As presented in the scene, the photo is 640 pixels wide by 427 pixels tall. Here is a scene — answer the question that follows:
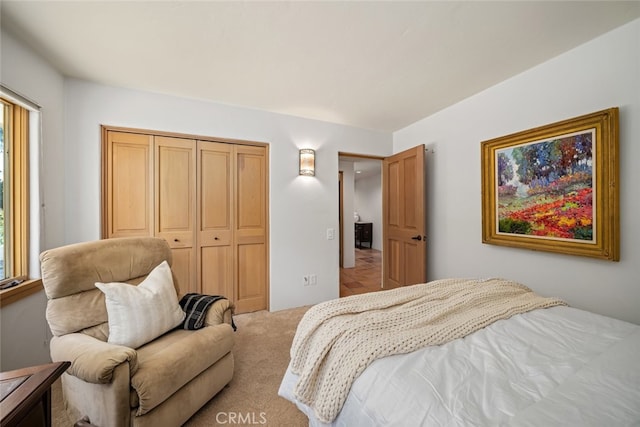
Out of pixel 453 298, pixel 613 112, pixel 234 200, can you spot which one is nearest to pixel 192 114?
pixel 234 200

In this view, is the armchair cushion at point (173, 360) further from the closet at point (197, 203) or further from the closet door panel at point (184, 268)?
the closet at point (197, 203)

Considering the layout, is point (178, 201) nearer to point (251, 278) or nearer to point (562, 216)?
point (251, 278)

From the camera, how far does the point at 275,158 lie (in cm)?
291

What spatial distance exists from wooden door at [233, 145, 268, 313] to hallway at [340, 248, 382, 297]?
1335mm

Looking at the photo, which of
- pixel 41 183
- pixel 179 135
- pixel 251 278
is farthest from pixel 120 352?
pixel 179 135

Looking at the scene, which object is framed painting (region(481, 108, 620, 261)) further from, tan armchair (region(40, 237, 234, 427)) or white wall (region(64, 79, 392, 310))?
tan armchair (region(40, 237, 234, 427))

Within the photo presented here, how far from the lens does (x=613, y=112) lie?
63.4 inches

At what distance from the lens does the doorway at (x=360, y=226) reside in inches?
163

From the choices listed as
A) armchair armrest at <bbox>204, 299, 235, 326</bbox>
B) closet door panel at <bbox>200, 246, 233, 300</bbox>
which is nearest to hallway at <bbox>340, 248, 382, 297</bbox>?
closet door panel at <bbox>200, 246, 233, 300</bbox>

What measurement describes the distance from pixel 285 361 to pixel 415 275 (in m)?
1.85

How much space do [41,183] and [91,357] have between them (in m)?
→ 1.55

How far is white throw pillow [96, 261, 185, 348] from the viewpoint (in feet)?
4.56

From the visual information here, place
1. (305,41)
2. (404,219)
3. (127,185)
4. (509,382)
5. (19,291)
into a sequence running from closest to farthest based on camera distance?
1. (509,382)
2. (19,291)
3. (305,41)
4. (127,185)
5. (404,219)

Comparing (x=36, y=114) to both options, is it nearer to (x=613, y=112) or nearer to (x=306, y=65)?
(x=306, y=65)
